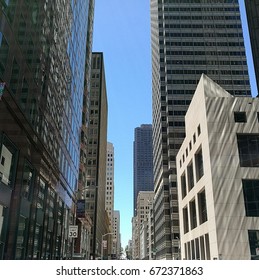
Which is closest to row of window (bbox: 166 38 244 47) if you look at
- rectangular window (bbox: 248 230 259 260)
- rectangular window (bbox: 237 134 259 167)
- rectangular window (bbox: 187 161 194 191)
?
rectangular window (bbox: 187 161 194 191)

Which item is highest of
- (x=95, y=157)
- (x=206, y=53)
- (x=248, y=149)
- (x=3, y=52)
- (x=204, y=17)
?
(x=204, y=17)

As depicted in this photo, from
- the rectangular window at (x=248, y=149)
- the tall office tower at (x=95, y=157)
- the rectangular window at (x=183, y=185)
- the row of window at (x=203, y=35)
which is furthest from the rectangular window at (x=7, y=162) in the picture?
the row of window at (x=203, y=35)

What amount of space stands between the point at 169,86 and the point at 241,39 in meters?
36.9

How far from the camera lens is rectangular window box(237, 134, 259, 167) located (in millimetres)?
40244

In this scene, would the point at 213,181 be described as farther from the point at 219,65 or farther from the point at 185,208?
the point at 219,65

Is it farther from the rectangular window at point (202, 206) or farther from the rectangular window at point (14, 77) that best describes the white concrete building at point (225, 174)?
the rectangular window at point (14, 77)

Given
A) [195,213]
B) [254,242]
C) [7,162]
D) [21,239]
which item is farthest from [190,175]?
[7,162]

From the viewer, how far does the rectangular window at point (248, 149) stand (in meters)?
40.2

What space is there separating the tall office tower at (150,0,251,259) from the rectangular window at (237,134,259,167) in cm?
6874

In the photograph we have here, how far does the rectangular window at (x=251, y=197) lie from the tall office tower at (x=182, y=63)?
6981 centimetres

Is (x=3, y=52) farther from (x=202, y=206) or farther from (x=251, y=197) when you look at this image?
(x=202, y=206)

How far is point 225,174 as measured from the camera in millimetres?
39312

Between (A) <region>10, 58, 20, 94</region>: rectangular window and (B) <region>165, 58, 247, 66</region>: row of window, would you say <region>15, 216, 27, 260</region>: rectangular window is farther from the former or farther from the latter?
(B) <region>165, 58, 247, 66</region>: row of window

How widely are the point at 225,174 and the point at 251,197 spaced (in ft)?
12.6
